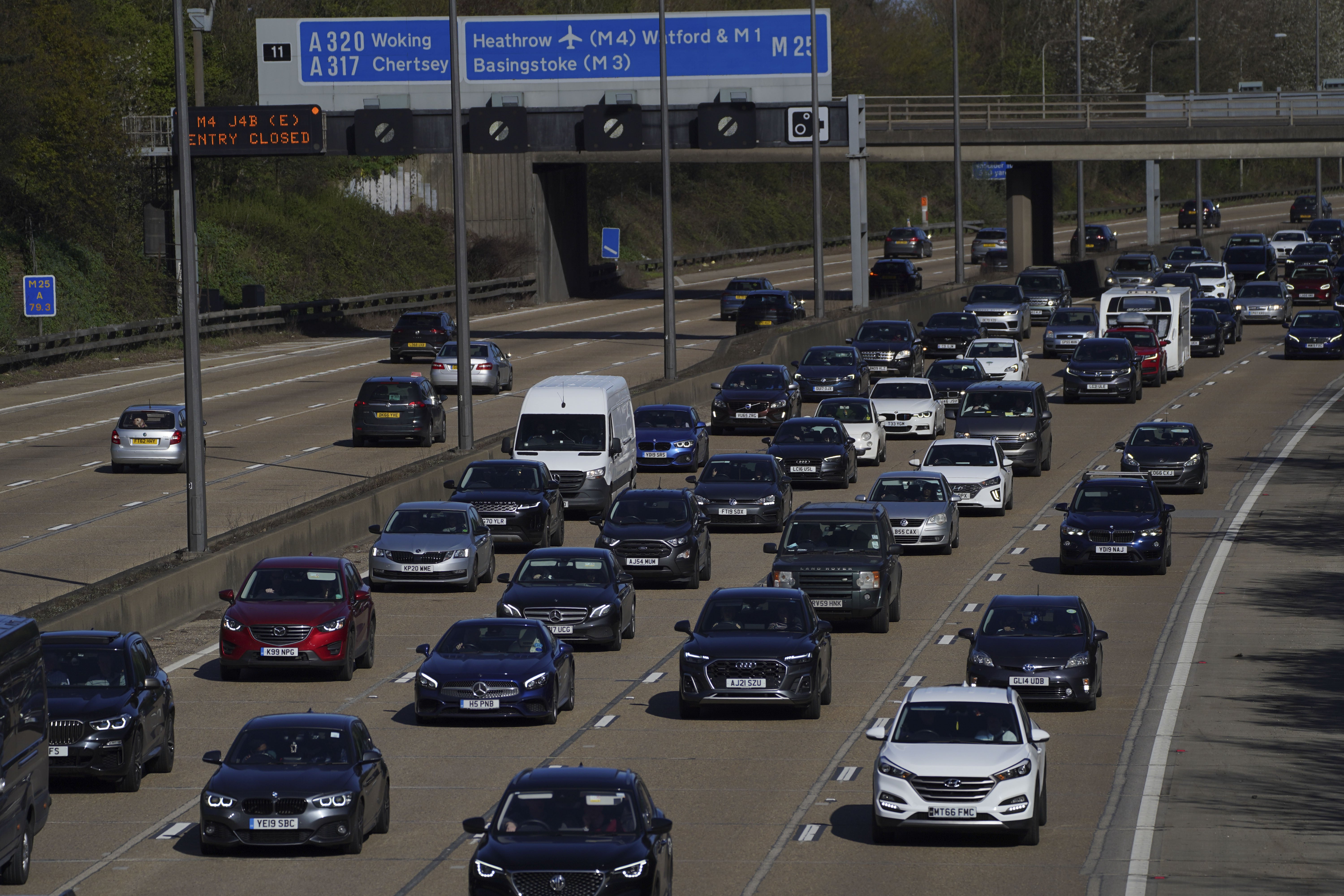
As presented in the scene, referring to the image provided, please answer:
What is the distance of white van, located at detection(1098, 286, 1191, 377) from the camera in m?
56.6

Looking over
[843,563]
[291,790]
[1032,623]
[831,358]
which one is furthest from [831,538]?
[831,358]

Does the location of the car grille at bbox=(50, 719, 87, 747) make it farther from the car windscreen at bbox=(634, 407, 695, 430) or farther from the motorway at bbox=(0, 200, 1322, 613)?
the car windscreen at bbox=(634, 407, 695, 430)

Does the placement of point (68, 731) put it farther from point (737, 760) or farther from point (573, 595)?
point (573, 595)

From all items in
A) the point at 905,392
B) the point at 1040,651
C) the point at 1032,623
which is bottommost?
the point at 1040,651

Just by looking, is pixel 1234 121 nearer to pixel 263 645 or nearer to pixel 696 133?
pixel 696 133

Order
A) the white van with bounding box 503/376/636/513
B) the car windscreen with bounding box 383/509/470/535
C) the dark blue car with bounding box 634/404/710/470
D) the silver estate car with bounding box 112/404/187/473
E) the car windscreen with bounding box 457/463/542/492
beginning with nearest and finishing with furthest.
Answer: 1. the car windscreen with bounding box 383/509/470/535
2. the car windscreen with bounding box 457/463/542/492
3. the white van with bounding box 503/376/636/513
4. the silver estate car with bounding box 112/404/187/473
5. the dark blue car with bounding box 634/404/710/470

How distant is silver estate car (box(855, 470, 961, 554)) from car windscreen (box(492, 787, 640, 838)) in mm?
18895

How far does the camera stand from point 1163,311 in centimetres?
5716

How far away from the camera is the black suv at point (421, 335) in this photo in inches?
2379

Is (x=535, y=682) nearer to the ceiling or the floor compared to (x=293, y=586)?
nearer to the floor

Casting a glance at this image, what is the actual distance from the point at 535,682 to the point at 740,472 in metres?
14.5

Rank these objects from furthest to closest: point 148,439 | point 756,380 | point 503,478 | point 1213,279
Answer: point 1213,279 < point 756,380 < point 148,439 < point 503,478

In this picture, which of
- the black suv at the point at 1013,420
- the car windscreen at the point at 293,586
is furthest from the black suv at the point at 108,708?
the black suv at the point at 1013,420

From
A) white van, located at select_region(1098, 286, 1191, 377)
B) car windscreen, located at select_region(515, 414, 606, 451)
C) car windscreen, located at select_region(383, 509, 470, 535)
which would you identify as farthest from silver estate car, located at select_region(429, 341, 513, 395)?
car windscreen, located at select_region(383, 509, 470, 535)
